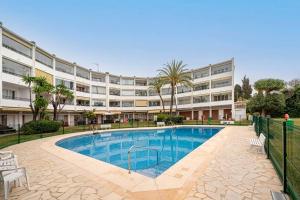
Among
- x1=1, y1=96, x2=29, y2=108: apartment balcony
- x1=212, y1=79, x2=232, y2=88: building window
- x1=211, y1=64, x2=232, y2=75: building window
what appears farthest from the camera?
x1=211, y1=64, x2=232, y2=75: building window

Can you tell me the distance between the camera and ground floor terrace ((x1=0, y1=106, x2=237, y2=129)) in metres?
25.6

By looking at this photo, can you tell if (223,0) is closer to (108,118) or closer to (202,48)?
(202,48)

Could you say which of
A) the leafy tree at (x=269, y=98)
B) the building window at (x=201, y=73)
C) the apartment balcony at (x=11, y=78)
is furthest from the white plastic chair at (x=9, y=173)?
the building window at (x=201, y=73)

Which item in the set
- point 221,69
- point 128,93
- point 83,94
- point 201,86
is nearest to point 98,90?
point 83,94

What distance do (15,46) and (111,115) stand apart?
29.2m

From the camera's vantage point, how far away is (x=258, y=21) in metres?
21.6

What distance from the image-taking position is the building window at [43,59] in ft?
93.4

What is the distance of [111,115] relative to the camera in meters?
49.5

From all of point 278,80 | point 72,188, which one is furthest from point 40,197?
point 278,80

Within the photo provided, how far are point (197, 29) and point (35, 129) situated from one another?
982 inches

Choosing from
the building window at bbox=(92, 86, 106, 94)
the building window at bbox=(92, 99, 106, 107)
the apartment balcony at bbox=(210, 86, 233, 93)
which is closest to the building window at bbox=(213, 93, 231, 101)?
the apartment balcony at bbox=(210, 86, 233, 93)

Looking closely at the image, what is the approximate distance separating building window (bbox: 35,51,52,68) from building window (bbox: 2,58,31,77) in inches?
120

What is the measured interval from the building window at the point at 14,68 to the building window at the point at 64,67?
8202 millimetres

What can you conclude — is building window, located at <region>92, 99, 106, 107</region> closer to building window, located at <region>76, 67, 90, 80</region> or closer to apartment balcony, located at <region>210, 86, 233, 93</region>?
building window, located at <region>76, 67, 90, 80</region>
